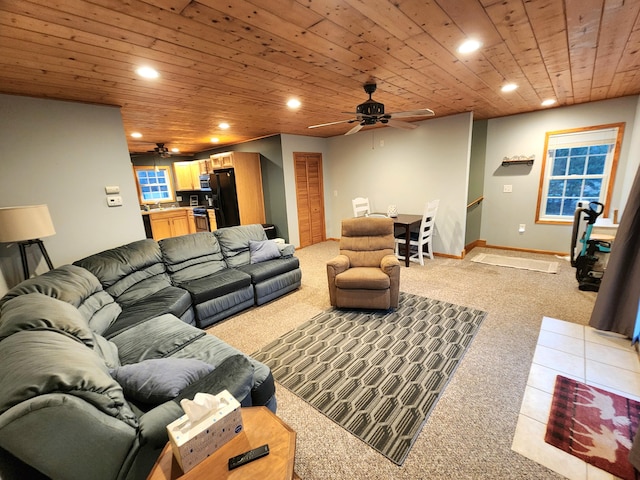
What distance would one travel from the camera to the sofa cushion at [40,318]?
1.41 metres

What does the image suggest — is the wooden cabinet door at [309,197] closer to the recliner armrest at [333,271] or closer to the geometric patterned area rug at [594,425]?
the recliner armrest at [333,271]

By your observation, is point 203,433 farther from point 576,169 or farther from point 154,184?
point 154,184

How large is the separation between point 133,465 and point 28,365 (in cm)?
55

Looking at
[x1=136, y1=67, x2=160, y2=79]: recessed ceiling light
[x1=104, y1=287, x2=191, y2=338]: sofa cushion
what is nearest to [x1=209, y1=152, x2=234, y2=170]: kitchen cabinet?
[x1=136, y1=67, x2=160, y2=79]: recessed ceiling light

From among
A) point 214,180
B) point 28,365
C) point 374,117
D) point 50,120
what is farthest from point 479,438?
point 214,180

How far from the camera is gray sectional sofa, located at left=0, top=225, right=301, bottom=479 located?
920 mm

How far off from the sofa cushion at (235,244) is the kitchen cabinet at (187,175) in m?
4.16

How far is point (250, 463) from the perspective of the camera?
3.35ft

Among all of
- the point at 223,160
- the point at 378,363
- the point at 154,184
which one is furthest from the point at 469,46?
the point at 154,184

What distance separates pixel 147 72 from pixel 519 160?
18.7 feet

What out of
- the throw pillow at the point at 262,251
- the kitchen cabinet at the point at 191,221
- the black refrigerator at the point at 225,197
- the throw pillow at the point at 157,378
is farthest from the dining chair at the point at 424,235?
the kitchen cabinet at the point at 191,221

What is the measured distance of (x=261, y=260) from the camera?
3918 millimetres

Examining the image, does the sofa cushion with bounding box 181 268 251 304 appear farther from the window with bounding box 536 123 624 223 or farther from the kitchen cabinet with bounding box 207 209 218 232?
the window with bounding box 536 123 624 223

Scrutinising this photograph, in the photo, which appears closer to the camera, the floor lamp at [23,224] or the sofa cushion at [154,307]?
the floor lamp at [23,224]
